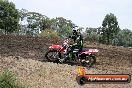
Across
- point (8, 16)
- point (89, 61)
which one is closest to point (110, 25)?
point (8, 16)

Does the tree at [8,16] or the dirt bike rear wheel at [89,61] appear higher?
the tree at [8,16]

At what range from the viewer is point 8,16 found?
55.7 m

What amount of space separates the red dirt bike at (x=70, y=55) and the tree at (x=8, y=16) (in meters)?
34.0

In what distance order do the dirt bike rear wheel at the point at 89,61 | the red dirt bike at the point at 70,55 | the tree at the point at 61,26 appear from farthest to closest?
1. the tree at the point at 61,26
2. the dirt bike rear wheel at the point at 89,61
3. the red dirt bike at the point at 70,55

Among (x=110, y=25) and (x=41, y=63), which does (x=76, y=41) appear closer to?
(x=41, y=63)

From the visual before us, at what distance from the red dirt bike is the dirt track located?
23.2 inches

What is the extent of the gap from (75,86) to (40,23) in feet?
240

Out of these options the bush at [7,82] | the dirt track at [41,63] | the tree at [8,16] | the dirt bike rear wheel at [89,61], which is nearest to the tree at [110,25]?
the tree at [8,16]

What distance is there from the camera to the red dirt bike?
20.8m

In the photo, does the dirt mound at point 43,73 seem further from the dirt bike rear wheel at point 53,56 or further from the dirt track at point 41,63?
the dirt bike rear wheel at point 53,56

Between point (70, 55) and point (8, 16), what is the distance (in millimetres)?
36235

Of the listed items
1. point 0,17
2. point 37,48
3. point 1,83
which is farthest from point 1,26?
point 1,83

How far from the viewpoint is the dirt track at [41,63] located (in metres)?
17.8

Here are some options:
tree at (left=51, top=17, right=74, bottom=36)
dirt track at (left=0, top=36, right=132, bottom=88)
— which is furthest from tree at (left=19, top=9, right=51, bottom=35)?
dirt track at (left=0, top=36, right=132, bottom=88)
